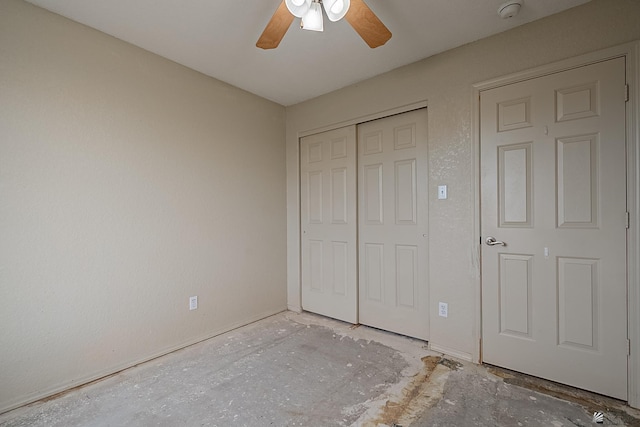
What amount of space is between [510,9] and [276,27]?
4.76ft

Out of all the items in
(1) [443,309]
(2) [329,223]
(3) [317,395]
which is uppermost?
(2) [329,223]

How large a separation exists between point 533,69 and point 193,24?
232cm

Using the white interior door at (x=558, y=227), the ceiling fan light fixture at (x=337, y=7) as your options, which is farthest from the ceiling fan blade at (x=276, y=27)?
the white interior door at (x=558, y=227)

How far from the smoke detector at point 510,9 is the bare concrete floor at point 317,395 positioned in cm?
238

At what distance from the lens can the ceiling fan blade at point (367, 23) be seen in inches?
57.4

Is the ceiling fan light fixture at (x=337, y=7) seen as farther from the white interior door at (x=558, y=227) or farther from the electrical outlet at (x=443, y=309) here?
the electrical outlet at (x=443, y=309)

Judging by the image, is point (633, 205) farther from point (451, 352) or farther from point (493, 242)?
point (451, 352)

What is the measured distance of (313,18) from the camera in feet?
5.27

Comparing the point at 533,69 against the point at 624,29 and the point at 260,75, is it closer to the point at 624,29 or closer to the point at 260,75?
the point at 624,29

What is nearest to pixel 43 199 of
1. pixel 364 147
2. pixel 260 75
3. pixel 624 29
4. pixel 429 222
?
pixel 260 75

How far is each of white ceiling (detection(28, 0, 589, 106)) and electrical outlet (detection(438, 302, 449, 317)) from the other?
2034 mm

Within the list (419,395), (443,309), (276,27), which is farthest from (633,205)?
(276,27)

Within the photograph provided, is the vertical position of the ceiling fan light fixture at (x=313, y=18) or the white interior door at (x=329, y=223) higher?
the ceiling fan light fixture at (x=313, y=18)

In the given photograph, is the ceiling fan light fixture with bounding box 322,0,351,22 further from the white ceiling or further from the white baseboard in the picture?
the white baseboard
